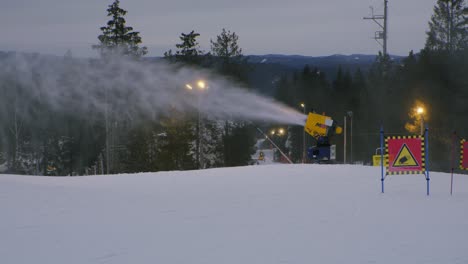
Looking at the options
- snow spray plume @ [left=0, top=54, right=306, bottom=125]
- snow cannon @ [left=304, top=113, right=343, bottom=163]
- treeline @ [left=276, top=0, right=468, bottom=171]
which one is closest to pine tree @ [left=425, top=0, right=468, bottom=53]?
treeline @ [left=276, top=0, right=468, bottom=171]

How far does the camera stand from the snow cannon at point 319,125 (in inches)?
926

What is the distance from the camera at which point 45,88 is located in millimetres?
54719

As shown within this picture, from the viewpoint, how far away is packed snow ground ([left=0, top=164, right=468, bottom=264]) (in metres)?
7.18

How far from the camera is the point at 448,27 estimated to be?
182 ft

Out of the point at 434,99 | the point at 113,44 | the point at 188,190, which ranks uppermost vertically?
the point at 113,44

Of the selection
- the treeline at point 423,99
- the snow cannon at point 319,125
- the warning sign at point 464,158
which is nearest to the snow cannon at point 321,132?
the snow cannon at point 319,125

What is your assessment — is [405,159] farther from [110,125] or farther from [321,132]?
[110,125]

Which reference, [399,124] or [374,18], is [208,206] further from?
[399,124]

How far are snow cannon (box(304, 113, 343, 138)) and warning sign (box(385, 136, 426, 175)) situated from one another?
9551 millimetres

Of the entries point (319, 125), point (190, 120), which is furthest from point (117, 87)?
point (319, 125)

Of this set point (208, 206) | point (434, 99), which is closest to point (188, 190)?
point (208, 206)

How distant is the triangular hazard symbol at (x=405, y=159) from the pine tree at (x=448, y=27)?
44.9m

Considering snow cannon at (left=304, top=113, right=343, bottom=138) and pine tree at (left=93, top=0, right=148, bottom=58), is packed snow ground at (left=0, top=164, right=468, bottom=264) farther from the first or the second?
pine tree at (left=93, top=0, right=148, bottom=58)

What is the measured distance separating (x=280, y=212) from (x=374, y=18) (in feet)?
144
